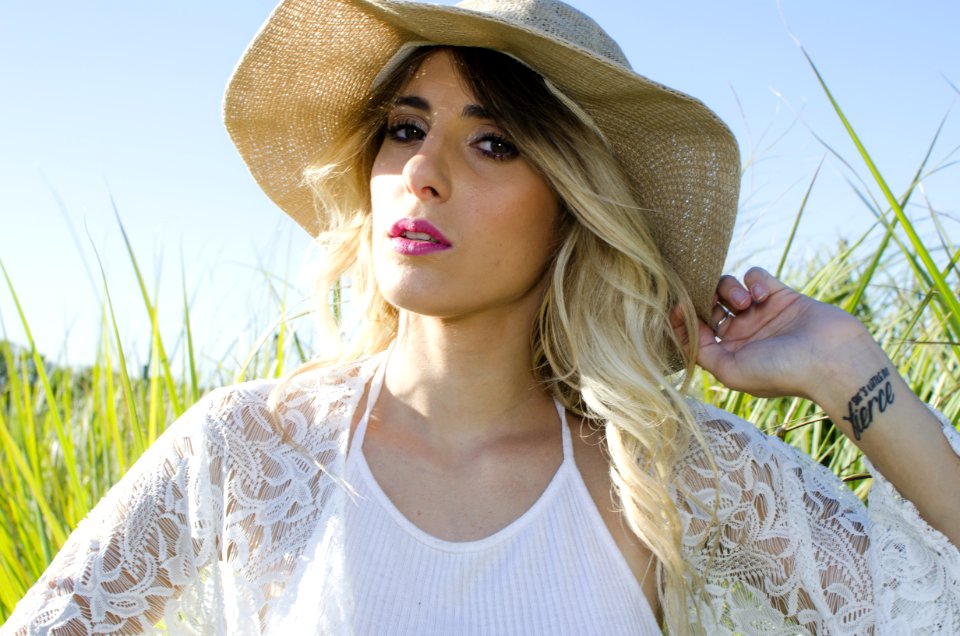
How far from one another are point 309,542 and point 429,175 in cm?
85

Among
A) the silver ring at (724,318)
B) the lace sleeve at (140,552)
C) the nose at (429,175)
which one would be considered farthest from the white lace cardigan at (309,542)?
the nose at (429,175)

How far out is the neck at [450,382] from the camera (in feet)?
7.88

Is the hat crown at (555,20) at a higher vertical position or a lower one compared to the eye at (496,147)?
higher

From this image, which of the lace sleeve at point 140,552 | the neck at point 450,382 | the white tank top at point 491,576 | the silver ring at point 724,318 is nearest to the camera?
the lace sleeve at point 140,552

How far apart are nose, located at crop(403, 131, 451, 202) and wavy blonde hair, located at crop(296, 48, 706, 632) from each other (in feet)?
0.61

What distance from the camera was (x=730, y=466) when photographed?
7.68 feet

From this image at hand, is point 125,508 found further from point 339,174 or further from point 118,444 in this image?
point 339,174

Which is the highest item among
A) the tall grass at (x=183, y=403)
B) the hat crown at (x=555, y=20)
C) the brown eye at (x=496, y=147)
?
the hat crown at (x=555, y=20)

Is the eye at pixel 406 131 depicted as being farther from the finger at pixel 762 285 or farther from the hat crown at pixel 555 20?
the finger at pixel 762 285

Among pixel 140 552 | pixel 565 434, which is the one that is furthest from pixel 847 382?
pixel 140 552

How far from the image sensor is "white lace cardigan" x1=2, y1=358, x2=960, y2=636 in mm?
2014

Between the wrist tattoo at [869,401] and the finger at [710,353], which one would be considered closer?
the wrist tattoo at [869,401]

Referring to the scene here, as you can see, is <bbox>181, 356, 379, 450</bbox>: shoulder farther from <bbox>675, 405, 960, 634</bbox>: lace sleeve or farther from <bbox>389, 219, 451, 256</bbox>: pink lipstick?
<bbox>675, 405, 960, 634</bbox>: lace sleeve

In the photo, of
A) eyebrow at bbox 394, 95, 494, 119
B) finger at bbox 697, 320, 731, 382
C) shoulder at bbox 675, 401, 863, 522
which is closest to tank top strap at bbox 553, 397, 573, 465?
shoulder at bbox 675, 401, 863, 522
